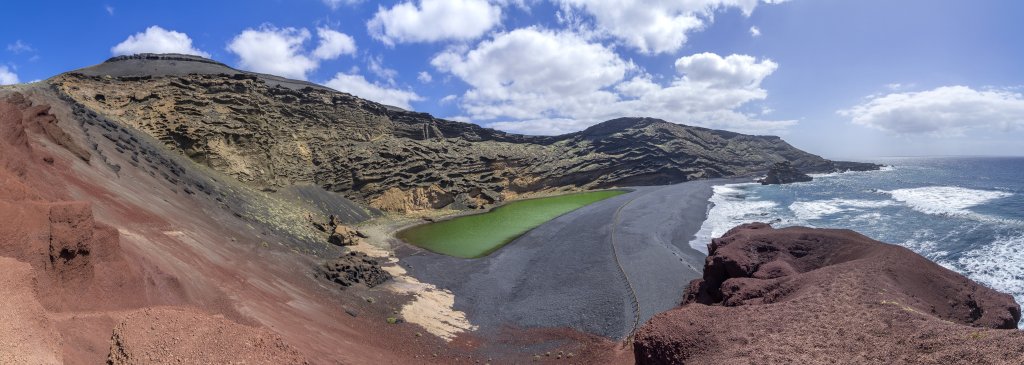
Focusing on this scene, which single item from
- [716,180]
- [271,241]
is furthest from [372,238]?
[716,180]

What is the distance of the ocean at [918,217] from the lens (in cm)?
2444

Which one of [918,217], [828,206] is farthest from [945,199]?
[918,217]

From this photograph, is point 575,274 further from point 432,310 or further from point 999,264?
point 999,264

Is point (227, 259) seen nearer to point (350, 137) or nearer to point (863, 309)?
point (863, 309)

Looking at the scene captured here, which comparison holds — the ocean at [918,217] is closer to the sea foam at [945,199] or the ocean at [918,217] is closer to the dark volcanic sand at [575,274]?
A: the sea foam at [945,199]

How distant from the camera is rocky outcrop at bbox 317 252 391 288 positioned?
74.2 feet

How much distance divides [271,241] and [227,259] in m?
7.93

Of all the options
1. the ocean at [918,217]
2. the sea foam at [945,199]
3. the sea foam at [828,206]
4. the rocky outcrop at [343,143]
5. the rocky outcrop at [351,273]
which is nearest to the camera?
the rocky outcrop at [351,273]

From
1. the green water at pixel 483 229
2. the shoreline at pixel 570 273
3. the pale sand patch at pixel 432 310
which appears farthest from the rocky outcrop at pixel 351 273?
the green water at pixel 483 229

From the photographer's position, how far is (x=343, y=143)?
54.2 metres

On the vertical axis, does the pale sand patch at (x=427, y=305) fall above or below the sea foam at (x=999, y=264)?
below

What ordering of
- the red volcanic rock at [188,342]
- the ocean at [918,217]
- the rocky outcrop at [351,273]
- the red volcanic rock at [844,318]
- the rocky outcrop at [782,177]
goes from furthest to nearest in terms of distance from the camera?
the rocky outcrop at [782,177] < the ocean at [918,217] < the rocky outcrop at [351,273] < the red volcanic rock at [844,318] < the red volcanic rock at [188,342]

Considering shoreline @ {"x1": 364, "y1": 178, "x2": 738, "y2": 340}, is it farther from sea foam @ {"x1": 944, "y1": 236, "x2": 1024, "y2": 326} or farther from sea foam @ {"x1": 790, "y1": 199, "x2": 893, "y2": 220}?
sea foam @ {"x1": 944, "y1": 236, "x2": 1024, "y2": 326}

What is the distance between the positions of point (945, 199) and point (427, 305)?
58.1 m
